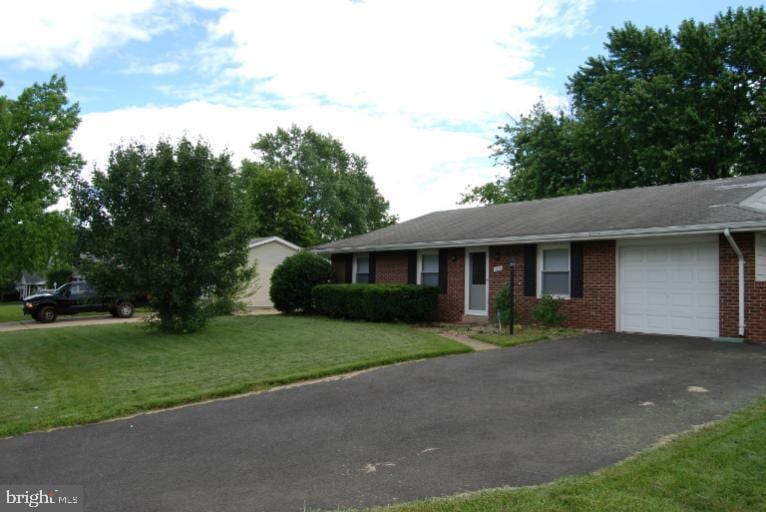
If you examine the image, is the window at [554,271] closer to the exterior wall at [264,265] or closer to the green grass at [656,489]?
the green grass at [656,489]

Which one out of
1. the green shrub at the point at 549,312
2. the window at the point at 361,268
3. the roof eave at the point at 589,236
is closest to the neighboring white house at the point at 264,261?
the window at the point at 361,268

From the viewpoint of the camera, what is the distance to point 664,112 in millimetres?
24625

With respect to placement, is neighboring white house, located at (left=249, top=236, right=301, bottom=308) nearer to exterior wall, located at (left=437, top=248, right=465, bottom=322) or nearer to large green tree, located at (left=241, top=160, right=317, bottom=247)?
exterior wall, located at (left=437, top=248, right=465, bottom=322)

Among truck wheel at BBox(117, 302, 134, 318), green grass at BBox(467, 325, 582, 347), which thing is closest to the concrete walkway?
green grass at BBox(467, 325, 582, 347)

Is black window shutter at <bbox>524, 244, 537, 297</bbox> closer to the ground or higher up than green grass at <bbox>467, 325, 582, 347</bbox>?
higher up

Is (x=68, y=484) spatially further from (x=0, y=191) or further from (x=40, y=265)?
(x=40, y=265)

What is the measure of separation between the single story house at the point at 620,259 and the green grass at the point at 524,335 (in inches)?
31.5

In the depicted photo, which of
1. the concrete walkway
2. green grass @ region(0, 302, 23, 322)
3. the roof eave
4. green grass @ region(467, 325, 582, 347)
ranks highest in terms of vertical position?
the roof eave

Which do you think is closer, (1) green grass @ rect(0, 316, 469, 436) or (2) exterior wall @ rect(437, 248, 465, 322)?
(1) green grass @ rect(0, 316, 469, 436)

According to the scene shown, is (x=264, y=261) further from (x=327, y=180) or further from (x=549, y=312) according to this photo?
(x=327, y=180)

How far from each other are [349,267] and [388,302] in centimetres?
463

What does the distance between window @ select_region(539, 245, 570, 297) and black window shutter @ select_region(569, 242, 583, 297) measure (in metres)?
0.21

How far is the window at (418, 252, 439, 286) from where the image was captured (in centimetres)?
1752

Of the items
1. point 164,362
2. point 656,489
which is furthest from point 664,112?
point 656,489
